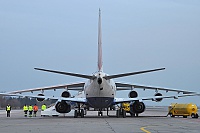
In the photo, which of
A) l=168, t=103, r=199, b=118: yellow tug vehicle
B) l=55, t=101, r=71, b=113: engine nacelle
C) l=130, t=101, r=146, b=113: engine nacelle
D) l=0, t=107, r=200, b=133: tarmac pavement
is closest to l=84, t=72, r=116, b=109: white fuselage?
l=55, t=101, r=71, b=113: engine nacelle

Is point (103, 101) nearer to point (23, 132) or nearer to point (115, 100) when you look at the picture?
point (115, 100)

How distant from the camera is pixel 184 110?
1783 inches

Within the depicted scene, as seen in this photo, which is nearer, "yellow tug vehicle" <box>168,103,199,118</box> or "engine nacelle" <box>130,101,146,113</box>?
"engine nacelle" <box>130,101,146,113</box>

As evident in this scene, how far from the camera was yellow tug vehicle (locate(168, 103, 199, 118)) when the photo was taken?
1746 inches

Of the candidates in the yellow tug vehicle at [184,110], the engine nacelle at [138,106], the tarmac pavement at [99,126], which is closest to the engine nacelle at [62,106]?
the engine nacelle at [138,106]

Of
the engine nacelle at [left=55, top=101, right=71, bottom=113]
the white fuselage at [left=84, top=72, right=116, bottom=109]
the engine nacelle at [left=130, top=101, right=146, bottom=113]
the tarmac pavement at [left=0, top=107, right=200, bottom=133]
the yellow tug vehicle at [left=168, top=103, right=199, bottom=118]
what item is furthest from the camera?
the yellow tug vehicle at [left=168, top=103, right=199, bottom=118]

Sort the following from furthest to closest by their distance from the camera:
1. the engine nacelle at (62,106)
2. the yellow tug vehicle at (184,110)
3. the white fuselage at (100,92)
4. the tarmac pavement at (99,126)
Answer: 1. the yellow tug vehicle at (184,110)
2. the engine nacelle at (62,106)
3. the white fuselage at (100,92)
4. the tarmac pavement at (99,126)

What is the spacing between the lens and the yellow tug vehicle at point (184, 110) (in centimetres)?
4434

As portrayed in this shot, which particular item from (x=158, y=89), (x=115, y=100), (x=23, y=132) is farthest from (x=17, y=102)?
(x=23, y=132)

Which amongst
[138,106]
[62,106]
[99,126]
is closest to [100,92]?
[62,106]

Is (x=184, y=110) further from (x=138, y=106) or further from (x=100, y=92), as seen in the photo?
(x=100, y=92)

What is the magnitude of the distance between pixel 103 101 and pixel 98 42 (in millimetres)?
6134

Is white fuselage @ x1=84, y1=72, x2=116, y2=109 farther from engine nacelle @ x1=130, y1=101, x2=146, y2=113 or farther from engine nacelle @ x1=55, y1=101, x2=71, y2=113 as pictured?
engine nacelle @ x1=130, y1=101, x2=146, y2=113

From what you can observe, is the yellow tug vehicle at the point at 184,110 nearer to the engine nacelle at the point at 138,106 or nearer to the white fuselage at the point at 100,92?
the engine nacelle at the point at 138,106
